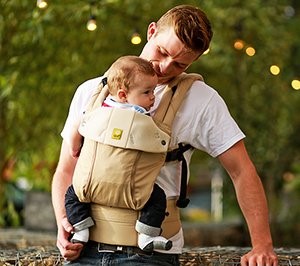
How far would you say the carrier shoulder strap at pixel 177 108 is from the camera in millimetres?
2762

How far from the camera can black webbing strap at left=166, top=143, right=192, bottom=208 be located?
2799 millimetres

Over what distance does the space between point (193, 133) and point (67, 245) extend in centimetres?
48

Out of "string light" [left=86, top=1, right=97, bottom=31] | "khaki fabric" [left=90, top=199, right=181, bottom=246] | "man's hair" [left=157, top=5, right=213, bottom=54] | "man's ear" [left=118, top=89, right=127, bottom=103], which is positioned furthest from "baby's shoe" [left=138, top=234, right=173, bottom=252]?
"string light" [left=86, top=1, right=97, bottom=31]

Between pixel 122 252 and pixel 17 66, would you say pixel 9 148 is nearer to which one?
pixel 17 66

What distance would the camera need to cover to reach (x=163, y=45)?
278 centimetres

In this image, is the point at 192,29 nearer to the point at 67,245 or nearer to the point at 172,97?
the point at 172,97

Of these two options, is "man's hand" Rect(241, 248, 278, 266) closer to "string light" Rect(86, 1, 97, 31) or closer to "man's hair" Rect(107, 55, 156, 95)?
"man's hair" Rect(107, 55, 156, 95)

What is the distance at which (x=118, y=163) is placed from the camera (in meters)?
2.64

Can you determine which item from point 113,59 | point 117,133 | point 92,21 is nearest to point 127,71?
point 117,133

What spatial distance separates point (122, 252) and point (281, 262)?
26.9 inches

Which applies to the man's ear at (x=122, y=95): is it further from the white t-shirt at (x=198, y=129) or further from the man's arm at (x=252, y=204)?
the man's arm at (x=252, y=204)

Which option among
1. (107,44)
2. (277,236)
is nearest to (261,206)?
(107,44)

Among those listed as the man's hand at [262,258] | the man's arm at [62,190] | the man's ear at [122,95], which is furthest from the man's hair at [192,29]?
the man's hand at [262,258]

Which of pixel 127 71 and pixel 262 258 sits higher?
pixel 127 71
